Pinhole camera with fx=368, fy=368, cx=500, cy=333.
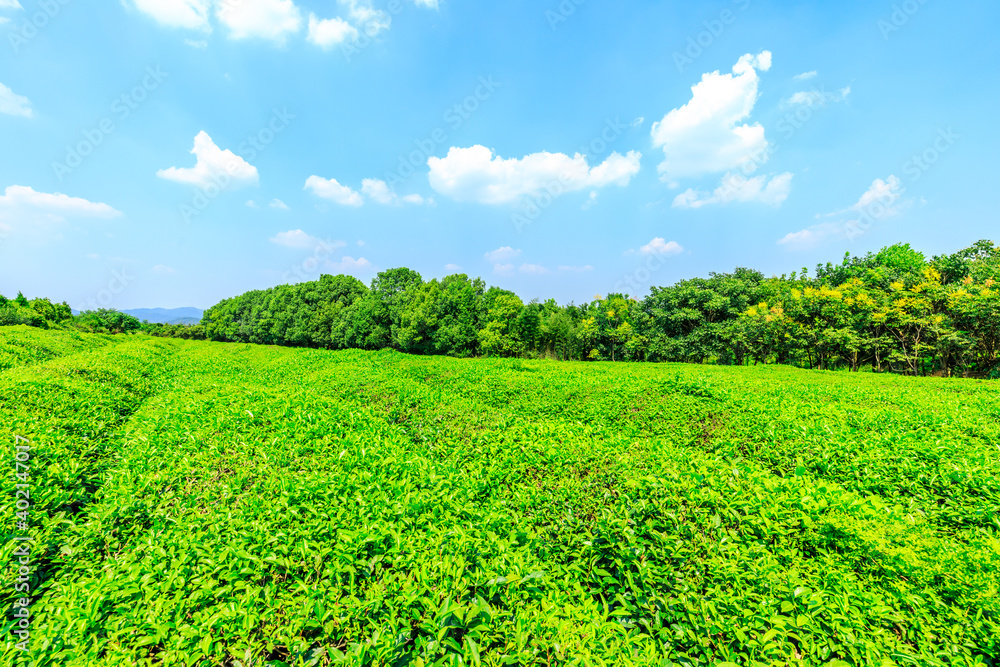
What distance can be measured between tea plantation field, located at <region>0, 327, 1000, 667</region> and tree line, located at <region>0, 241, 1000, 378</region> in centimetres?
2953

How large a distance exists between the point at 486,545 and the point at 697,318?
139ft

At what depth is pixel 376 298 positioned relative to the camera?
4950cm

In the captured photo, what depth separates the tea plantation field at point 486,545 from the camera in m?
2.79

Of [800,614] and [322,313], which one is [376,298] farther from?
[800,614]

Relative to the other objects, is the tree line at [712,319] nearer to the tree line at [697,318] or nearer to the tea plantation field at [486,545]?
the tree line at [697,318]

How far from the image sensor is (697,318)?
39.9m

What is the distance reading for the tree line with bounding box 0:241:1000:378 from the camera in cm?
2820

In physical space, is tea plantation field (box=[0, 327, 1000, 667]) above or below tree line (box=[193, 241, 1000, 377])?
below

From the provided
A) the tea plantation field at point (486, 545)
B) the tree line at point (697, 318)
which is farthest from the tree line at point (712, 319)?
the tea plantation field at point (486, 545)

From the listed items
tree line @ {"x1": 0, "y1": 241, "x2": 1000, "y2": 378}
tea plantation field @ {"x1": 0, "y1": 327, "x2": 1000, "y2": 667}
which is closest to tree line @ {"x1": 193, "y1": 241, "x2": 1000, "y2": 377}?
tree line @ {"x1": 0, "y1": 241, "x2": 1000, "y2": 378}

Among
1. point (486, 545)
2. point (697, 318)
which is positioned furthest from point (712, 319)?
point (486, 545)

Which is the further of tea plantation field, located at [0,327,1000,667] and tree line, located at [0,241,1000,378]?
tree line, located at [0,241,1000,378]

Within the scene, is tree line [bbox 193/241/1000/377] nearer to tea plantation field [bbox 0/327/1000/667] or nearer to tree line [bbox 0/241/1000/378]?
tree line [bbox 0/241/1000/378]

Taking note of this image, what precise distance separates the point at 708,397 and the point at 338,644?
1052 cm
